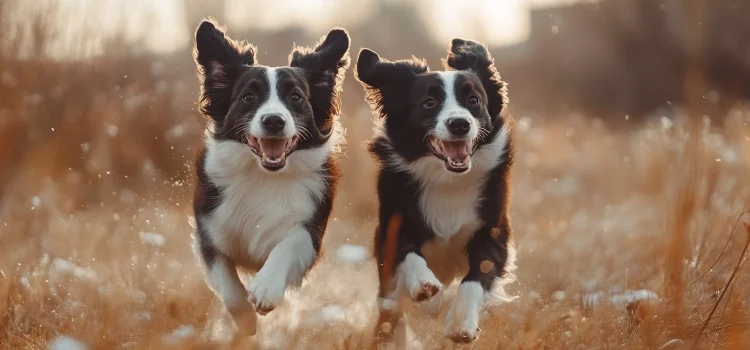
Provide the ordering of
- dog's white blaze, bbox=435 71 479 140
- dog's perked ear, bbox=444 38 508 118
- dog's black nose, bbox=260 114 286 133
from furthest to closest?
dog's perked ear, bbox=444 38 508 118 → dog's white blaze, bbox=435 71 479 140 → dog's black nose, bbox=260 114 286 133

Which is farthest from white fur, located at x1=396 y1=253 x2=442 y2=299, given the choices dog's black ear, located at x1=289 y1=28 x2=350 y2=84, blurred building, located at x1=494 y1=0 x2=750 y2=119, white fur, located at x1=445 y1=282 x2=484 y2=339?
blurred building, located at x1=494 y1=0 x2=750 y2=119

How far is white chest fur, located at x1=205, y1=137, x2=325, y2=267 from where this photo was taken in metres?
5.37

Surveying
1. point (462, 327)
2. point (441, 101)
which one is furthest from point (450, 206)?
point (462, 327)

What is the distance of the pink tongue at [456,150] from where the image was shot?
5.26 m

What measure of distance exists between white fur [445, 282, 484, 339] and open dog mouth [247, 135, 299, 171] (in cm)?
127

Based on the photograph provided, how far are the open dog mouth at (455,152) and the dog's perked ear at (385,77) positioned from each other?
0.53m

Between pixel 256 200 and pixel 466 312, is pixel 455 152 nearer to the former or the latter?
pixel 466 312

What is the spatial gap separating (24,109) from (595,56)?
10534 millimetres

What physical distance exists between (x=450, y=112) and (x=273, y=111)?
1.06 meters

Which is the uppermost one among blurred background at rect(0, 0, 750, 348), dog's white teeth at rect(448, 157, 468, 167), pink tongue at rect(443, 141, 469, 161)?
pink tongue at rect(443, 141, 469, 161)

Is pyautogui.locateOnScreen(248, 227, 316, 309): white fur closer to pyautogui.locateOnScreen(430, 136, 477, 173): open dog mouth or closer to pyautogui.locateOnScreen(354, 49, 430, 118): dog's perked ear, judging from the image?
pyautogui.locateOnScreen(430, 136, 477, 173): open dog mouth

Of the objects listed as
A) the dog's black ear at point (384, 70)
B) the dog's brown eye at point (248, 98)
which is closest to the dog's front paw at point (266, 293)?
the dog's brown eye at point (248, 98)

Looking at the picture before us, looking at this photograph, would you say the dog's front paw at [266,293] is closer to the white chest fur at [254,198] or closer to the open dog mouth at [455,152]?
the white chest fur at [254,198]

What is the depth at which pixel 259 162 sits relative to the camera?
5.11m
